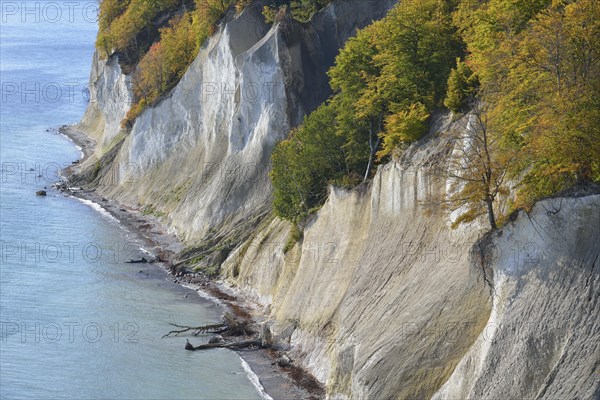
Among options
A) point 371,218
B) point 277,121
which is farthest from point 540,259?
point 277,121

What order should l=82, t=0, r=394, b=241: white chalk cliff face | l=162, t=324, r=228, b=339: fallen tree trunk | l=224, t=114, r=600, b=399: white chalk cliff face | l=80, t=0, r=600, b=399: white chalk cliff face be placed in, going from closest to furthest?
l=224, t=114, r=600, b=399: white chalk cliff face, l=80, t=0, r=600, b=399: white chalk cliff face, l=162, t=324, r=228, b=339: fallen tree trunk, l=82, t=0, r=394, b=241: white chalk cliff face

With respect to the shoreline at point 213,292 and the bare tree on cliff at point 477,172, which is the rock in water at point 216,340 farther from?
the bare tree on cliff at point 477,172

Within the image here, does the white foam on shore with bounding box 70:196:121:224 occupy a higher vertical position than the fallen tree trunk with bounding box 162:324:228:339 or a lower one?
higher

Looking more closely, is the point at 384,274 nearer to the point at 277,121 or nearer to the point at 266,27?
the point at 277,121

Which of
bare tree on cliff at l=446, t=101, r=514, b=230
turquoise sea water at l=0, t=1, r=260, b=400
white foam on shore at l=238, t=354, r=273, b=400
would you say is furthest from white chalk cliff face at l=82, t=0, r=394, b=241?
bare tree on cliff at l=446, t=101, r=514, b=230

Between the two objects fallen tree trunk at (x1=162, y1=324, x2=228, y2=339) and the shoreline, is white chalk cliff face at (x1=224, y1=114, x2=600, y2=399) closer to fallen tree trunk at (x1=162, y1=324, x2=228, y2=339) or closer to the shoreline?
the shoreline
